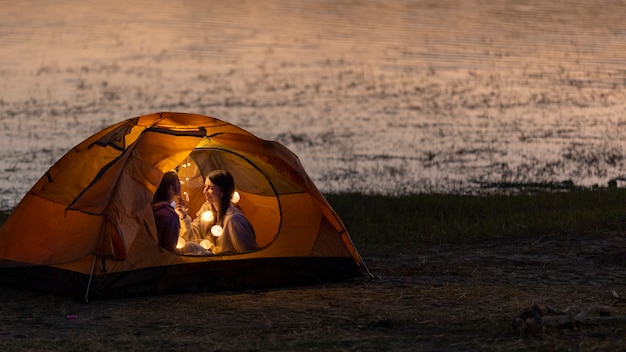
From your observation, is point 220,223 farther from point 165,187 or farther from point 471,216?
point 471,216

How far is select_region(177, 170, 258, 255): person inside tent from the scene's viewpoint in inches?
436

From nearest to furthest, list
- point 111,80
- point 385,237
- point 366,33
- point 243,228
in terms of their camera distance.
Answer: point 243,228
point 385,237
point 111,80
point 366,33

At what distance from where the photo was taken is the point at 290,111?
74.7 feet

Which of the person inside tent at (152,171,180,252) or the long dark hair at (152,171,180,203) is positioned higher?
the long dark hair at (152,171,180,203)

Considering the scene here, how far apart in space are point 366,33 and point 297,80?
30.3 ft

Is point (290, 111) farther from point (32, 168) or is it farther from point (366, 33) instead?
point (366, 33)

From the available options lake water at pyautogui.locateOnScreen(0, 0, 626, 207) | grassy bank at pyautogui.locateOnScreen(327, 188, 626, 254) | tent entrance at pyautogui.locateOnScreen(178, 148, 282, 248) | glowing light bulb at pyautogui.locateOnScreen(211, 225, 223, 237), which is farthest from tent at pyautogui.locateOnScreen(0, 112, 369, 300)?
lake water at pyautogui.locateOnScreen(0, 0, 626, 207)

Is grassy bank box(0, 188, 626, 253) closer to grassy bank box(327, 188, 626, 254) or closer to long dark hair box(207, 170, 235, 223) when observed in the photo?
grassy bank box(327, 188, 626, 254)

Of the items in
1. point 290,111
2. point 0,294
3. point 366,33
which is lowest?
point 0,294

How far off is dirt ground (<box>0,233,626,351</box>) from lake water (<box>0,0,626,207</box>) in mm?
5563

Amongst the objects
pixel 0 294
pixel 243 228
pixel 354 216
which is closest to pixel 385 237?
pixel 354 216

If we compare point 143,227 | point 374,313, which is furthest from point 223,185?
point 374,313

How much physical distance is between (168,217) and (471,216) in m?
5.19

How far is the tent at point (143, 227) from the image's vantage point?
10.4 meters
